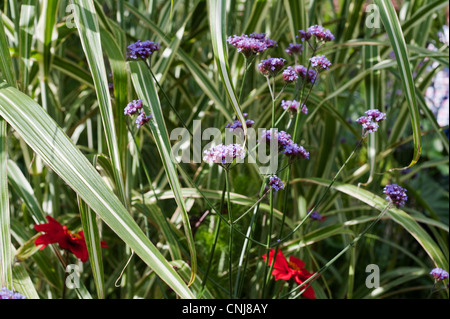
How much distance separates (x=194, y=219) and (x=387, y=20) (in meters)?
0.45

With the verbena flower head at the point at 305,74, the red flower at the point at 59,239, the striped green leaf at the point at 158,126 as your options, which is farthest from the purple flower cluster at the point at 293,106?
the red flower at the point at 59,239

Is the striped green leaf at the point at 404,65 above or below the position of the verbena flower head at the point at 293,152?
above

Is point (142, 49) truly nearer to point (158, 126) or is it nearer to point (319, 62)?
point (158, 126)

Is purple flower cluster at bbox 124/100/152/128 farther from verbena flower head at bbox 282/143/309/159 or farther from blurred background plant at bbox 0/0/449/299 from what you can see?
verbena flower head at bbox 282/143/309/159

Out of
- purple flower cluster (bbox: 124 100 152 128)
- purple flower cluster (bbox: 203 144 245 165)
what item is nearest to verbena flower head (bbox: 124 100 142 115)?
purple flower cluster (bbox: 124 100 152 128)

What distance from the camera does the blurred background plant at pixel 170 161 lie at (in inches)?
20.4

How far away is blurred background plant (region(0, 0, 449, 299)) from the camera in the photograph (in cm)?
52

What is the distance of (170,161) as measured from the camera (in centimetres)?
56

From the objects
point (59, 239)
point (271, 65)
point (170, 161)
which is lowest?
point (59, 239)

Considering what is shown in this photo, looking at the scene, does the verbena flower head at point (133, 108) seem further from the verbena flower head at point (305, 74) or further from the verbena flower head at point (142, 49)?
the verbena flower head at point (305, 74)

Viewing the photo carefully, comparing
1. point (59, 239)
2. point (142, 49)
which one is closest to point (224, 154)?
point (142, 49)

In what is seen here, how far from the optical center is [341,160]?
1.30 meters
